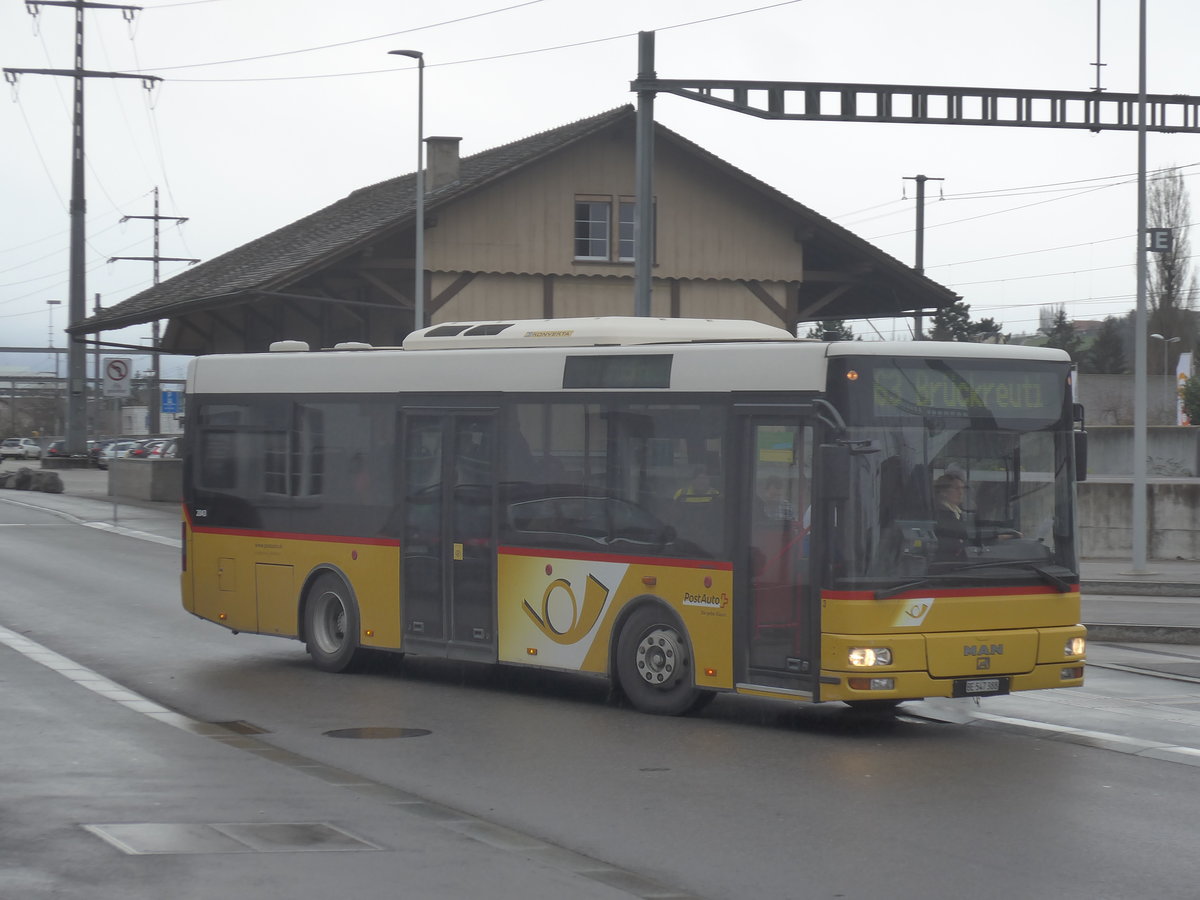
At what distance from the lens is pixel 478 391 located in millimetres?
13562

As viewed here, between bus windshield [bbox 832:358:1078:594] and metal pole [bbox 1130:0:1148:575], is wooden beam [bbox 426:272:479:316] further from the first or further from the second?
bus windshield [bbox 832:358:1078:594]

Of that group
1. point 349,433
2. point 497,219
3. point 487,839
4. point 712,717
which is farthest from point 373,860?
point 497,219

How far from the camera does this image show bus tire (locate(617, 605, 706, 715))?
1193cm

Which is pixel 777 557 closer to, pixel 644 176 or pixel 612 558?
pixel 612 558

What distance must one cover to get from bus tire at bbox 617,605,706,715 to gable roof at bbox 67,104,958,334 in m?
25.1

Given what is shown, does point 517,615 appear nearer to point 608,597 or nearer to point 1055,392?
point 608,597

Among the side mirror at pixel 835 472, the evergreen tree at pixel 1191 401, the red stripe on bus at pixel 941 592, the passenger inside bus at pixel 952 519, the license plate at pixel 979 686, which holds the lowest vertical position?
the license plate at pixel 979 686

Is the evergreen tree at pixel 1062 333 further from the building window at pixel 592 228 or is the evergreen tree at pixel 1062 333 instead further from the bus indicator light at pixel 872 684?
the bus indicator light at pixel 872 684

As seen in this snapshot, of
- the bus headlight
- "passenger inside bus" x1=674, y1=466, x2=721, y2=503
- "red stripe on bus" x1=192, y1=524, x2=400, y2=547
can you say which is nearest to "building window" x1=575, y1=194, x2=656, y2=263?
"red stripe on bus" x1=192, y1=524, x2=400, y2=547

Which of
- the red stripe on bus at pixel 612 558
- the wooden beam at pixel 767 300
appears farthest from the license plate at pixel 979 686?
the wooden beam at pixel 767 300

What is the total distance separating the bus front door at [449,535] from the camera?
1340 centimetres

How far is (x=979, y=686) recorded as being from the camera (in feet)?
36.5

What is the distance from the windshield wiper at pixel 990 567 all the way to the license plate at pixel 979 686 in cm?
68

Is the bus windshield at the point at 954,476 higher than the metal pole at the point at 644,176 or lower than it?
lower
